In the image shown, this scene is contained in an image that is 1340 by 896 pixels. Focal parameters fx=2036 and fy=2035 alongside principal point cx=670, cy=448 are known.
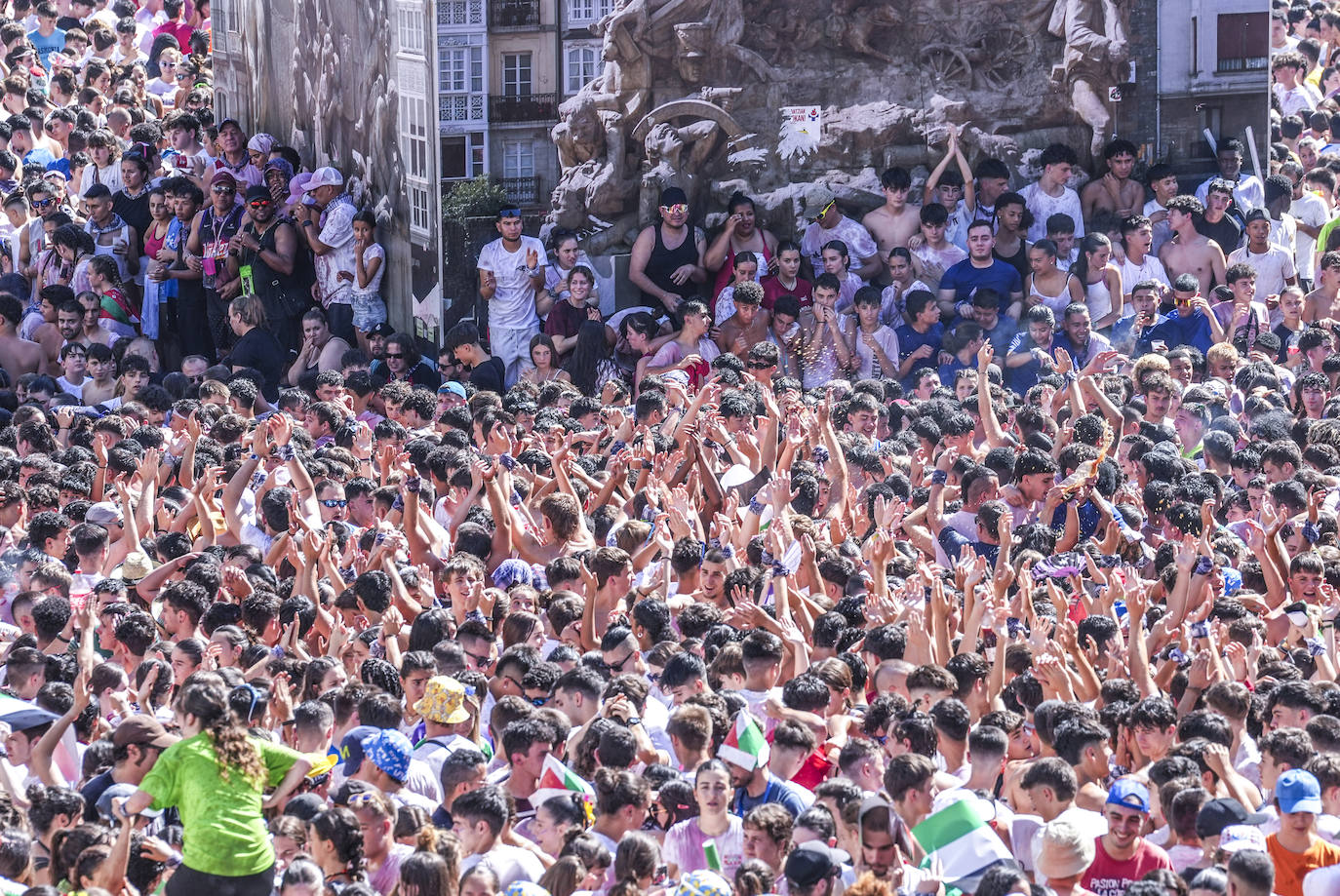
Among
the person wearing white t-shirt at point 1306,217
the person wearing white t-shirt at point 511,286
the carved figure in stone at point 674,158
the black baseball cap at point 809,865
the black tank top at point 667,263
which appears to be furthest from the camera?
the person wearing white t-shirt at point 1306,217

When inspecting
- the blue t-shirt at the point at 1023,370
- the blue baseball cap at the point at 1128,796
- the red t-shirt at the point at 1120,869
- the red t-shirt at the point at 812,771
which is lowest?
the red t-shirt at the point at 1120,869

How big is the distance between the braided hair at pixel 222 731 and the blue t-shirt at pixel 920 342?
7.61 m

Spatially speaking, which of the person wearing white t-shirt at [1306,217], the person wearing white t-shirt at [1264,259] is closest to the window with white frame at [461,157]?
the person wearing white t-shirt at [1264,259]

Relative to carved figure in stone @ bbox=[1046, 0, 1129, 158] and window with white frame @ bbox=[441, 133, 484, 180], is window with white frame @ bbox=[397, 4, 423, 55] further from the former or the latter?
carved figure in stone @ bbox=[1046, 0, 1129, 158]

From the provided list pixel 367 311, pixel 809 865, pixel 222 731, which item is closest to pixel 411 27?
pixel 367 311

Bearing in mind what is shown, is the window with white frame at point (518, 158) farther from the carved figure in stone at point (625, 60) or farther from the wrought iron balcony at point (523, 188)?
the carved figure in stone at point (625, 60)

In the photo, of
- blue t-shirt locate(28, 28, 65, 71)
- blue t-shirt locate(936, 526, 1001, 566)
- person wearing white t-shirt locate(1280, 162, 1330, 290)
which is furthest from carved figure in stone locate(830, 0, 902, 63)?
blue t-shirt locate(28, 28, 65, 71)

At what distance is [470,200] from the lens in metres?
13.9

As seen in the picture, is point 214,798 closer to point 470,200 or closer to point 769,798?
point 769,798

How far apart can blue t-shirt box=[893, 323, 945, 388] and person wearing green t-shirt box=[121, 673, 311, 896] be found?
761 centimetres

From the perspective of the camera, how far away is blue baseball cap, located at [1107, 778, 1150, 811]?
18.0 feet

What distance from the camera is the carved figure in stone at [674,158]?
1433 cm

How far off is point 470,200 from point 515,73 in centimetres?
97

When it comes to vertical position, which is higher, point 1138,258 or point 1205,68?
point 1205,68
